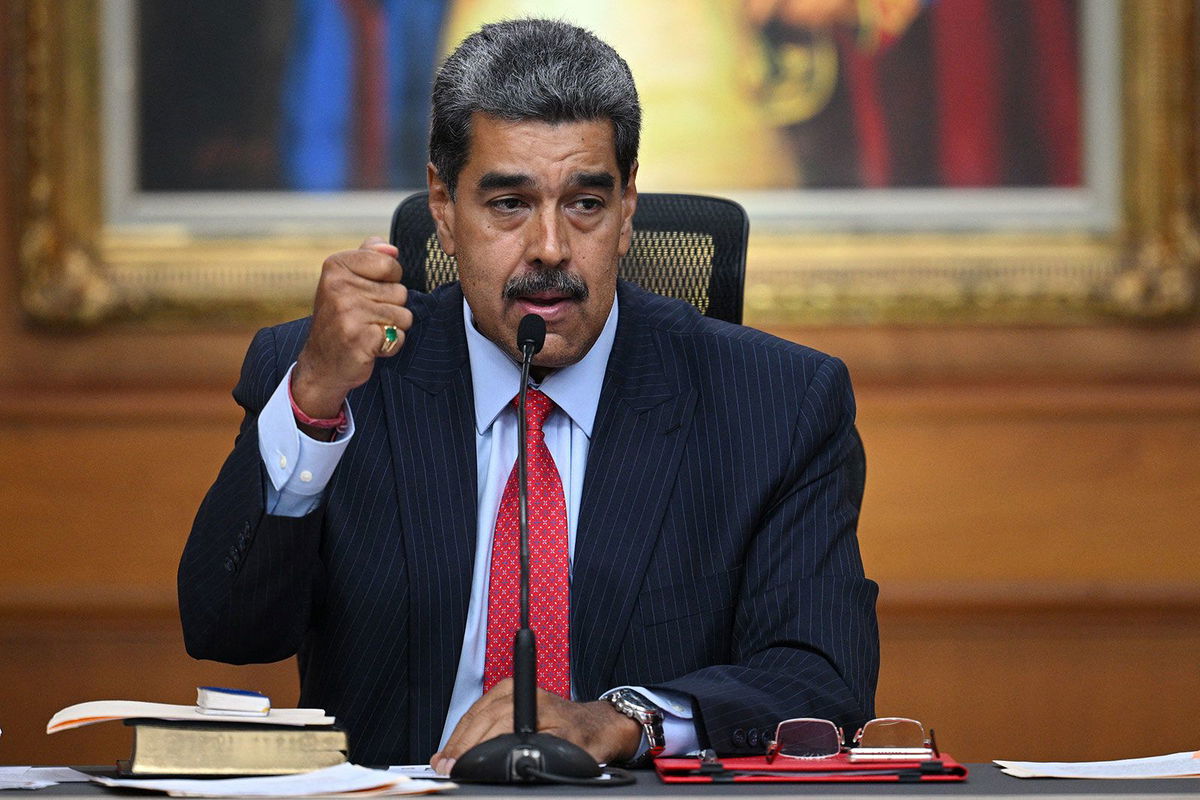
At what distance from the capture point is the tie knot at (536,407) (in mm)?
2150

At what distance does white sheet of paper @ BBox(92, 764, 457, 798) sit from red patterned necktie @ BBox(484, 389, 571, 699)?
58 cm

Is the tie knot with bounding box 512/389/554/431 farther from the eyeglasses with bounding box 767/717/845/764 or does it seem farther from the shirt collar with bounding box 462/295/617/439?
the eyeglasses with bounding box 767/717/845/764

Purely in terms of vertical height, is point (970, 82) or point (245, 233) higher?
point (970, 82)

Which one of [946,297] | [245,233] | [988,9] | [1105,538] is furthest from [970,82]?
[245,233]

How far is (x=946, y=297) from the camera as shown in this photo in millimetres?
3662

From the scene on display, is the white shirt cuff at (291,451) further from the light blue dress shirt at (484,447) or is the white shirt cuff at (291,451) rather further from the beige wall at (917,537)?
the beige wall at (917,537)

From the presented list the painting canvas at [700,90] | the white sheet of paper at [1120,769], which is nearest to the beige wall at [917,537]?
the painting canvas at [700,90]

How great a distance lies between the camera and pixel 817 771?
1.49m

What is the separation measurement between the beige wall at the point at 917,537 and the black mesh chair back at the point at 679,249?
3.94ft

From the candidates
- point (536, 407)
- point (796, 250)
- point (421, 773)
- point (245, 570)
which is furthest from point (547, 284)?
point (796, 250)

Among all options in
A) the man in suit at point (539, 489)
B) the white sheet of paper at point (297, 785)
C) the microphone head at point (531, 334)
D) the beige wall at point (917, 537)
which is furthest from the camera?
the beige wall at point (917, 537)

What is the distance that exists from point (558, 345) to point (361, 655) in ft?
1.57

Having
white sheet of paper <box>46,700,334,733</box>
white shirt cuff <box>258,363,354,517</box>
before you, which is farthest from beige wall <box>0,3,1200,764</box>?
white sheet of paper <box>46,700,334,733</box>

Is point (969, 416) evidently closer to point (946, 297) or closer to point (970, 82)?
point (946, 297)
